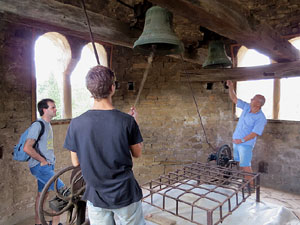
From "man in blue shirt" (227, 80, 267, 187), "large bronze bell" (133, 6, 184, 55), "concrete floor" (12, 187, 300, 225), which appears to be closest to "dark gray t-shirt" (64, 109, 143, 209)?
"large bronze bell" (133, 6, 184, 55)

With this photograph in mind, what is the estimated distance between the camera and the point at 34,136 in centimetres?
261

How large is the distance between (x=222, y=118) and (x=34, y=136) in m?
3.80

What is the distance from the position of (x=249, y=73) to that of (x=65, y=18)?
113 inches

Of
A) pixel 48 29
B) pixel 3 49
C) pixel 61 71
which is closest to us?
pixel 3 49

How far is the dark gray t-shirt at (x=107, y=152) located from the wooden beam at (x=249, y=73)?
2.52 meters

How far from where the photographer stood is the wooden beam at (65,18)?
6.93ft

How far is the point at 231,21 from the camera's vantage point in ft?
6.52

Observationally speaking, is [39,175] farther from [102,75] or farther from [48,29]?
[48,29]

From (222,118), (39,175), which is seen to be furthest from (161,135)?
(39,175)

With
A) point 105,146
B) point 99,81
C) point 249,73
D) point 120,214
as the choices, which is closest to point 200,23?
point 99,81

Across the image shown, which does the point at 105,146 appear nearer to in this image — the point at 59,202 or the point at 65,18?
the point at 59,202

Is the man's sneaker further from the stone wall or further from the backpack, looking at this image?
the stone wall

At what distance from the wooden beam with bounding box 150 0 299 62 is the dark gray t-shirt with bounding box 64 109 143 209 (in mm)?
865

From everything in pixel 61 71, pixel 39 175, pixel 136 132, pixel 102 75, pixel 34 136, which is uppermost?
pixel 61 71
